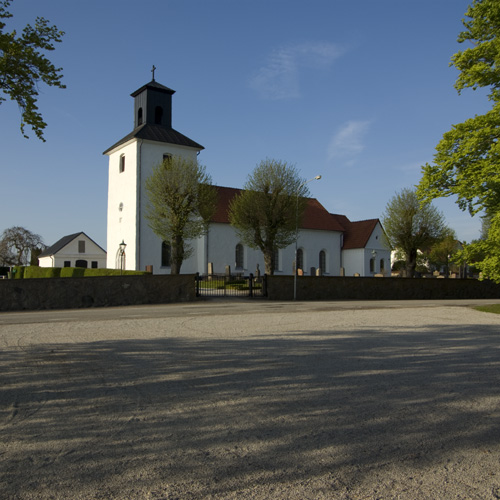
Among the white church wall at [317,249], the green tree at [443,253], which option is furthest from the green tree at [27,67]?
the green tree at [443,253]

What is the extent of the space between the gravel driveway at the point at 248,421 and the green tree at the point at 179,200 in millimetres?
24289

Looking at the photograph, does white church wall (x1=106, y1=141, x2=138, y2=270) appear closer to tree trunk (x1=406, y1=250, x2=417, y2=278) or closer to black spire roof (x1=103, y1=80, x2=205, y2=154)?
black spire roof (x1=103, y1=80, x2=205, y2=154)

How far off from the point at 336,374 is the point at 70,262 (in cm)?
6630

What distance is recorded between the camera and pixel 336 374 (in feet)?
22.2

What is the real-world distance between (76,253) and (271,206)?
41.8m

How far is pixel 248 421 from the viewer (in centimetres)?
469

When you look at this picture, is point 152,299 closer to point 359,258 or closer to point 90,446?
point 90,446

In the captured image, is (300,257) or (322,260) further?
(322,260)

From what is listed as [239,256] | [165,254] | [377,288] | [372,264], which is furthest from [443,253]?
[165,254]

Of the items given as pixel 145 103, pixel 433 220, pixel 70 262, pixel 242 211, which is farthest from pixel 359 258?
pixel 70 262

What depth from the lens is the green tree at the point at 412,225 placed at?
42656mm

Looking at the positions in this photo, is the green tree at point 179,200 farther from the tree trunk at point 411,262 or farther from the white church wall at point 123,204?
the tree trunk at point 411,262

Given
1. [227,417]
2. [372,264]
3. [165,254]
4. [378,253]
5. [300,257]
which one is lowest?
[227,417]

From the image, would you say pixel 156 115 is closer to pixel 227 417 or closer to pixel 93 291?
pixel 93 291
